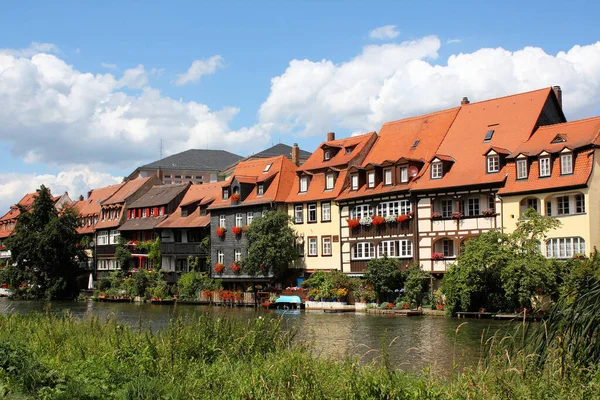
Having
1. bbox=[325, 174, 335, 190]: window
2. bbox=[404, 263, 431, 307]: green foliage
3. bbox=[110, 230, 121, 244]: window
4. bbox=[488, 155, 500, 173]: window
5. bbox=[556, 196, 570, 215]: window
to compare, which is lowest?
bbox=[404, 263, 431, 307]: green foliage

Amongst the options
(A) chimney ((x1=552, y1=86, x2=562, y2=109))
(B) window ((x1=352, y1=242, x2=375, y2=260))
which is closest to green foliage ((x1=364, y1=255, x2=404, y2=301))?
(B) window ((x1=352, y1=242, x2=375, y2=260))

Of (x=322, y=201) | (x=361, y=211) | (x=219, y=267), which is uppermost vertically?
(x=322, y=201)

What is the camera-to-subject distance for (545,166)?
122 ft

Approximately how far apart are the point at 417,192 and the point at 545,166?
8214mm

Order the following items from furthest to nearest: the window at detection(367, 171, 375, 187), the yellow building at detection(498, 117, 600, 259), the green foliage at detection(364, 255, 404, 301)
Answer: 1. the window at detection(367, 171, 375, 187)
2. the green foliage at detection(364, 255, 404, 301)
3. the yellow building at detection(498, 117, 600, 259)

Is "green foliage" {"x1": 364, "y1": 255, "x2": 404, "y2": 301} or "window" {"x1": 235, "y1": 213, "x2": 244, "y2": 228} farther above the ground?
"window" {"x1": 235, "y1": 213, "x2": 244, "y2": 228}

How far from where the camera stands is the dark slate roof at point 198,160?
3937 inches

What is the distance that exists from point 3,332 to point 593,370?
14527 mm

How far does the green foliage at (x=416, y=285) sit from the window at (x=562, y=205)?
855cm

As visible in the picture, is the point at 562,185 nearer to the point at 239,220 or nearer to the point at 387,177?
the point at 387,177

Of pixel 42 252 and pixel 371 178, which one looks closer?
pixel 371 178

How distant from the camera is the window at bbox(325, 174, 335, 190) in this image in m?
51.1

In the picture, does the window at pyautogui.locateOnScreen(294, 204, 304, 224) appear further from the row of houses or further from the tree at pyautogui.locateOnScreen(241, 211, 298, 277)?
the tree at pyautogui.locateOnScreen(241, 211, 298, 277)

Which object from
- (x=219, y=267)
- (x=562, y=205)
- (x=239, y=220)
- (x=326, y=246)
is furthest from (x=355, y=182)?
(x=562, y=205)
